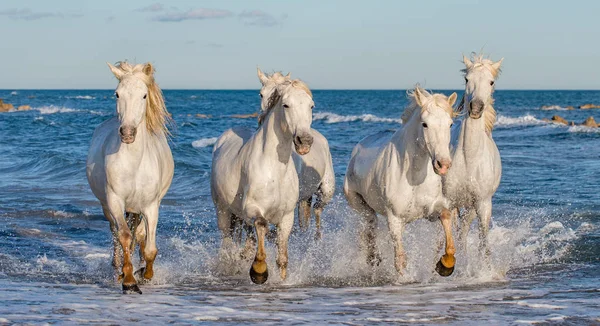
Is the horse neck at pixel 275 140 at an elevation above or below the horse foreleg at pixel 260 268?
above

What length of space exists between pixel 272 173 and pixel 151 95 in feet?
4.31

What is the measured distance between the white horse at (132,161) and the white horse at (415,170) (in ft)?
6.90

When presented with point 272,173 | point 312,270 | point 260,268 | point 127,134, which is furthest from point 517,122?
point 127,134

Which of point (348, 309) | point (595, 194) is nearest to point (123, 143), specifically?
point (348, 309)

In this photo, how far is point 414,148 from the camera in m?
7.78

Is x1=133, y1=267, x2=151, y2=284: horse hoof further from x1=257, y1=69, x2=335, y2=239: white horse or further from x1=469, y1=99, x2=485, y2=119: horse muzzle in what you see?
Answer: x1=469, y1=99, x2=485, y2=119: horse muzzle

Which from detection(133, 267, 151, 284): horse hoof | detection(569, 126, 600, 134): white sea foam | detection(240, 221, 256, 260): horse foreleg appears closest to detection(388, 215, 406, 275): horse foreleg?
detection(240, 221, 256, 260): horse foreleg

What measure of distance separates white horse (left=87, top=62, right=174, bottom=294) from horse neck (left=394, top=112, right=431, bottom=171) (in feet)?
7.45

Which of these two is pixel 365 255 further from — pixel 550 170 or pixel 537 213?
pixel 550 170

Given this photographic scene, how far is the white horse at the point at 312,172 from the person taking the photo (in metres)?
9.30

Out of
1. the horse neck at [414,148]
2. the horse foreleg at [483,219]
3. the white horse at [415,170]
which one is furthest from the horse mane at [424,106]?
the horse foreleg at [483,219]

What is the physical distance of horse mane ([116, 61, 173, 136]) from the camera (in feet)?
25.1

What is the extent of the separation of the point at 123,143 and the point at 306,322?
8.46 ft

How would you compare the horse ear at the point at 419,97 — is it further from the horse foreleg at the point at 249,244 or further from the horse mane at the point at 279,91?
the horse foreleg at the point at 249,244
